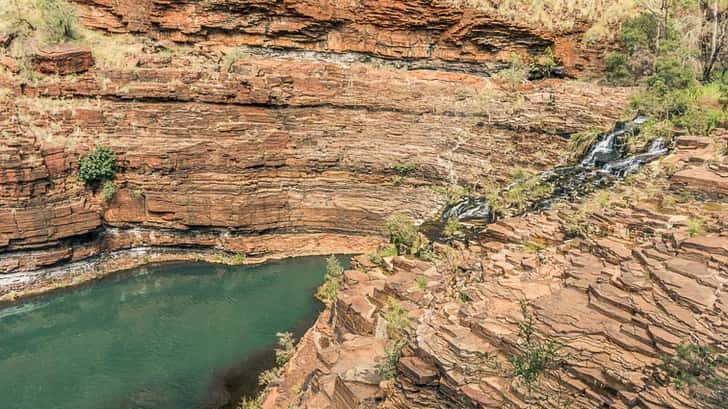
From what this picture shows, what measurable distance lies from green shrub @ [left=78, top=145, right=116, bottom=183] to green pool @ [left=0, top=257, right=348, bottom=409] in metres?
4.31

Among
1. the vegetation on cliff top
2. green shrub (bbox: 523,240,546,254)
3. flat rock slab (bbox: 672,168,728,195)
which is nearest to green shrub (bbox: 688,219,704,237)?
flat rock slab (bbox: 672,168,728,195)

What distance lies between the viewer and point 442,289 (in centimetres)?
1233

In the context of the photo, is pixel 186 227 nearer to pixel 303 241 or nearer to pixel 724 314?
pixel 303 241

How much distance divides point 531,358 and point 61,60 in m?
24.0

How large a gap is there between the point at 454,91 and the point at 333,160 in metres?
7.19

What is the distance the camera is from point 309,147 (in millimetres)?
25766

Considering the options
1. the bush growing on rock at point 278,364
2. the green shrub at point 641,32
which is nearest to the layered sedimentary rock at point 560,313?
the bush growing on rock at point 278,364

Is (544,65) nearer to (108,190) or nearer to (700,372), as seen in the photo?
(108,190)

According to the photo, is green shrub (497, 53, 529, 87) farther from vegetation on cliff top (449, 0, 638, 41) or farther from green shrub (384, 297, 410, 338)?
green shrub (384, 297, 410, 338)

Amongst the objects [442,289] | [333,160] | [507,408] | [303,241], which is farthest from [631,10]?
[507,408]

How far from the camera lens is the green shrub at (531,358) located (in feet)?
24.2

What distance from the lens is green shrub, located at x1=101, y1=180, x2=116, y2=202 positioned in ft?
→ 73.5

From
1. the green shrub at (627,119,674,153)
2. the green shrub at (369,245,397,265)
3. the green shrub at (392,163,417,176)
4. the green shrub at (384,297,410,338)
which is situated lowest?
the green shrub at (369,245,397,265)

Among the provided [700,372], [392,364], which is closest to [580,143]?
[392,364]
